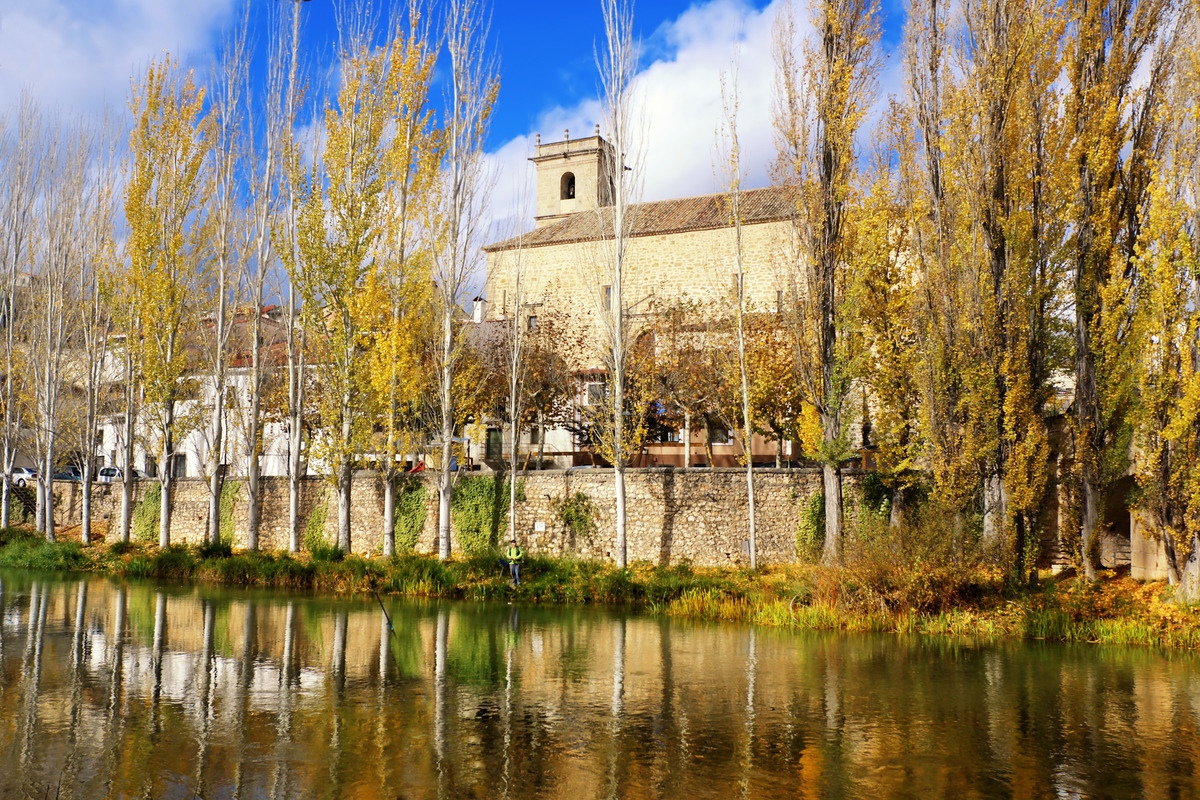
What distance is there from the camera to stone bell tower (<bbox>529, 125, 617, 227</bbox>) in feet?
151

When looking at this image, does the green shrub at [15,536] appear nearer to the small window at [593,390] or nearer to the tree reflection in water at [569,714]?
the tree reflection in water at [569,714]

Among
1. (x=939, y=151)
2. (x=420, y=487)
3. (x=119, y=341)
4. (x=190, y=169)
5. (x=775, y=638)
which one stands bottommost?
(x=775, y=638)

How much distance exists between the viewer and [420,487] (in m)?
23.4

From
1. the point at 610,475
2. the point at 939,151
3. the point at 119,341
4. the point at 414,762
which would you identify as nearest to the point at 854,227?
the point at 939,151

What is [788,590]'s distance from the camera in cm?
1599

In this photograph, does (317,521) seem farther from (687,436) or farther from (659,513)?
(687,436)

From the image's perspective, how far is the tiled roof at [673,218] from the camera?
34312mm

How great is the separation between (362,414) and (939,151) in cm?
1425

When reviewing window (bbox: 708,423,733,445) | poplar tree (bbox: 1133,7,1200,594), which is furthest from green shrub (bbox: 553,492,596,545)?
poplar tree (bbox: 1133,7,1200,594)

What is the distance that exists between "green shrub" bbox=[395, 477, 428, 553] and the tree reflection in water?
942 cm

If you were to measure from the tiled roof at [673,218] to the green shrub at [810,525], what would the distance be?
15.2 m

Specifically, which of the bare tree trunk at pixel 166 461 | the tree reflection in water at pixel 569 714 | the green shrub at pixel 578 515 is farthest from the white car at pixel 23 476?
the tree reflection in water at pixel 569 714

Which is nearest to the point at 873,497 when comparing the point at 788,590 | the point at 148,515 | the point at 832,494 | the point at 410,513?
the point at 832,494

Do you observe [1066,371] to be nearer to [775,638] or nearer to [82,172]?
[775,638]
